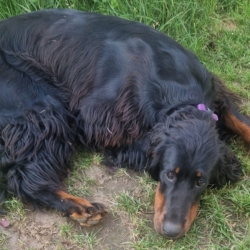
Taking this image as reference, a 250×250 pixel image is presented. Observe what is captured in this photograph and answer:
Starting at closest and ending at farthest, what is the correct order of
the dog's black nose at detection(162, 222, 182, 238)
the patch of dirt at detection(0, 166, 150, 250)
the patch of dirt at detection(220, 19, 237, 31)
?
the dog's black nose at detection(162, 222, 182, 238) < the patch of dirt at detection(0, 166, 150, 250) < the patch of dirt at detection(220, 19, 237, 31)

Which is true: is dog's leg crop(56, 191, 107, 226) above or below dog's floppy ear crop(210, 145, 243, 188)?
below

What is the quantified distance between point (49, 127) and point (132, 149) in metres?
0.57

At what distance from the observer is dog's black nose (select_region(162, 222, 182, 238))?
8.71 ft

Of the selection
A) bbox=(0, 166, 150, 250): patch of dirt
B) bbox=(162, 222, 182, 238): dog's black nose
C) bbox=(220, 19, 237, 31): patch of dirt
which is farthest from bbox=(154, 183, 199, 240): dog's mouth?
bbox=(220, 19, 237, 31): patch of dirt

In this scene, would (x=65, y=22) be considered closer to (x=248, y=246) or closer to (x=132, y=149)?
(x=132, y=149)

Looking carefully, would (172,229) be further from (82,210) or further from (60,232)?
(60,232)

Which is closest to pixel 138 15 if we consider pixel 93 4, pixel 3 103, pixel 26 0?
pixel 93 4

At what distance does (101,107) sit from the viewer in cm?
338

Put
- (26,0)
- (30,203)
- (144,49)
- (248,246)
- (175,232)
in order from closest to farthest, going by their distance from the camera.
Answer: (175,232) → (248,246) → (30,203) → (144,49) → (26,0)

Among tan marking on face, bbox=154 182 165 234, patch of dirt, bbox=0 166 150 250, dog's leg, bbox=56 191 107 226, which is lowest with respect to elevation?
patch of dirt, bbox=0 166 150 250

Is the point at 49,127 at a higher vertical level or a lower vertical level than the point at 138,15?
lower

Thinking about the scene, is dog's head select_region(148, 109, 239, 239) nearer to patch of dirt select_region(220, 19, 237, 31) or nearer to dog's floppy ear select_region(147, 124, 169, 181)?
dog's floppy ear select_region(147, 124, 169, 181)

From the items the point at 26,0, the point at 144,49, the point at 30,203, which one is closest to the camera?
the point at 30,203

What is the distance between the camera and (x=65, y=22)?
3.56 meters
